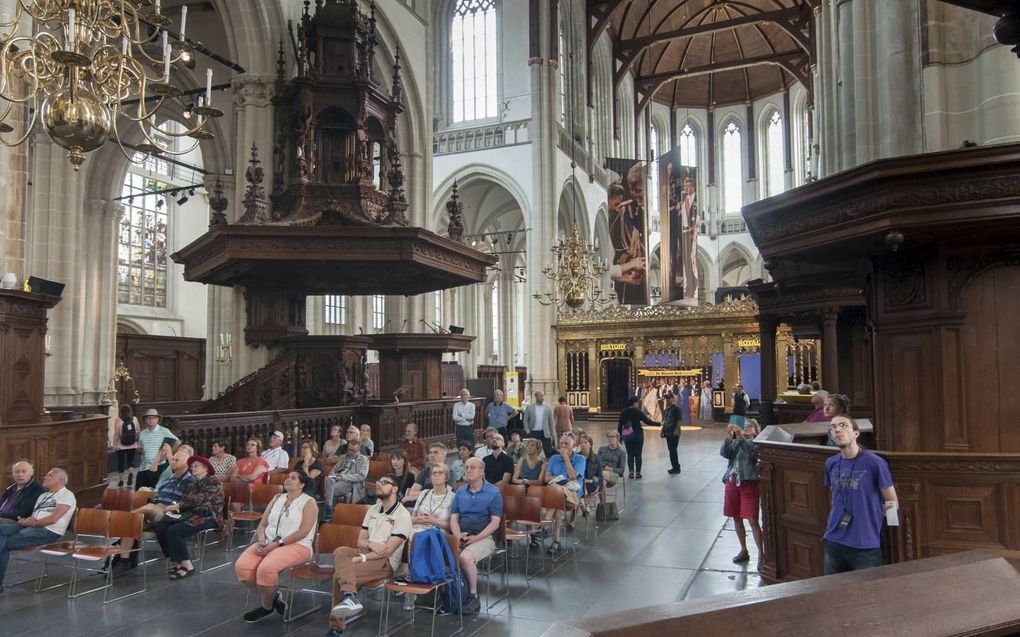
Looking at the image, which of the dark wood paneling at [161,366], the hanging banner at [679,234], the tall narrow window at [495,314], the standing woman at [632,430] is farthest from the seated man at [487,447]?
the tall narrow window at [495,314]

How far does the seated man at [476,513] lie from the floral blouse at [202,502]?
2.48m

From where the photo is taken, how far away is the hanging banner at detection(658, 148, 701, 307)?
24625 millimetres

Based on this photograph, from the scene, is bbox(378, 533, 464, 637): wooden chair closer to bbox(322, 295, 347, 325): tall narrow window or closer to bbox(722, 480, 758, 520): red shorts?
bbox(722, 480, 758, 520): red shorts

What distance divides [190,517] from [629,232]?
2047 centimetres

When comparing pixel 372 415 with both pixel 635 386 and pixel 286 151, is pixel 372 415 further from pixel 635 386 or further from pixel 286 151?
pixel 635 386

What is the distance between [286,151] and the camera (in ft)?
46.2

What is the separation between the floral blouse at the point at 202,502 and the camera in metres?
6.92

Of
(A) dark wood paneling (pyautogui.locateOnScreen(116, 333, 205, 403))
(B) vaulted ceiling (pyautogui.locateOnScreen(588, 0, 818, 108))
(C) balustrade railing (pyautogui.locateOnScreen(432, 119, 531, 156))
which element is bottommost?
(A) dark wood paneling (pyautogui.locateOnScreen(116, 333, 205, 403))

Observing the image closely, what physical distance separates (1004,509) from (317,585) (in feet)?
17.9

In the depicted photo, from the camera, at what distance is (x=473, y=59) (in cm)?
2861

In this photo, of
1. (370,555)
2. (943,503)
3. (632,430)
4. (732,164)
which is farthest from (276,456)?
(732,164)

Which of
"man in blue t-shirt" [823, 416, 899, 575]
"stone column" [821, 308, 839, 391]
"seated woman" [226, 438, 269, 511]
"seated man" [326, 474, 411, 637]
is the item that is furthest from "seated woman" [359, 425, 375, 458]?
"stone column" [821, 308, 839, 391]

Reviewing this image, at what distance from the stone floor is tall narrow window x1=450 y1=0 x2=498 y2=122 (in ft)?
73.7

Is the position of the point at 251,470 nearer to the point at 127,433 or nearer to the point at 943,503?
the point at 127,433
